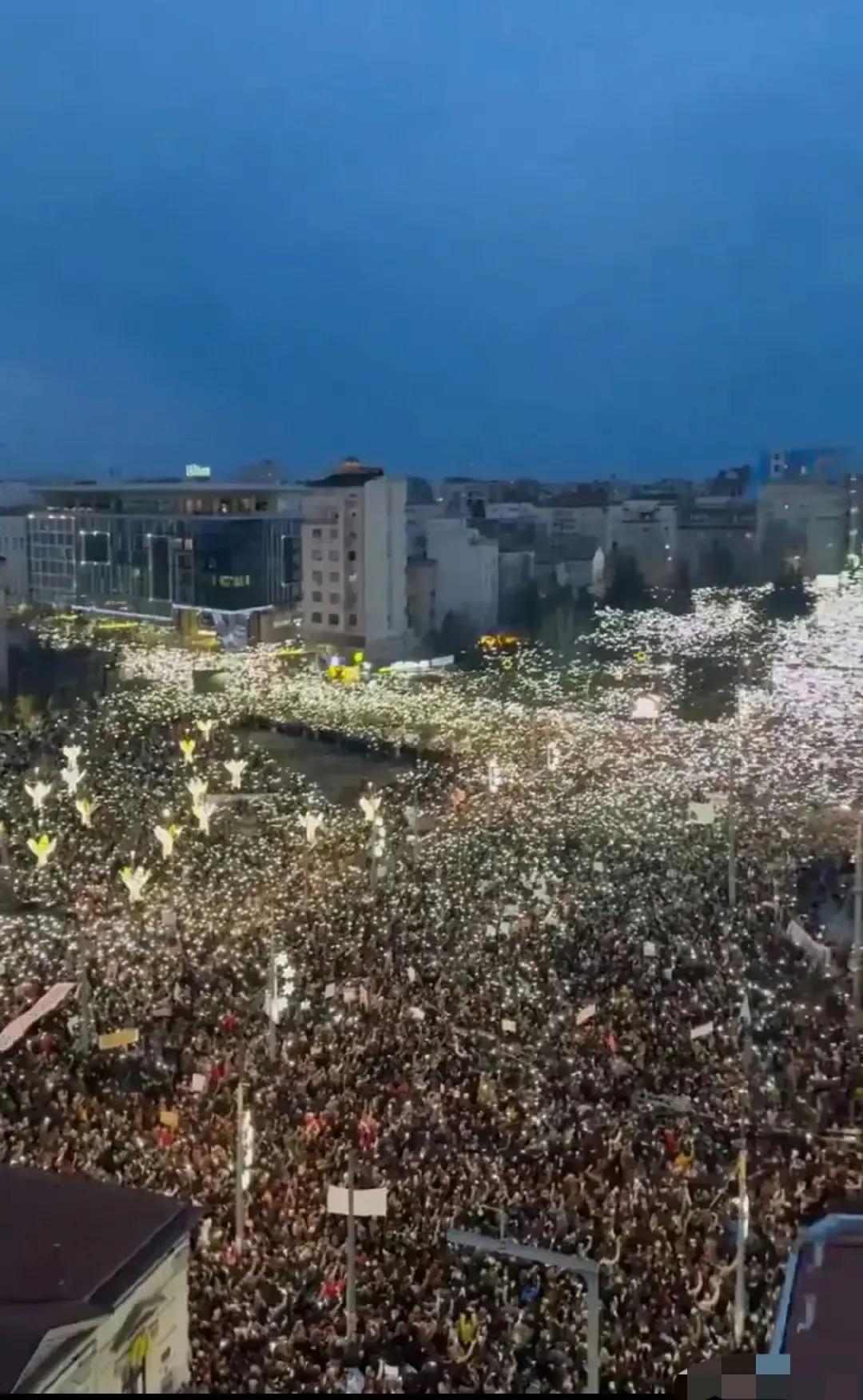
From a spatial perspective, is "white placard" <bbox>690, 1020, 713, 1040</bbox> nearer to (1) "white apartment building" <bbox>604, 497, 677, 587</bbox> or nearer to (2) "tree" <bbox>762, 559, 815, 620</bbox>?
(2) "tree" <bbox>762, 559, 815, 620</bbox>

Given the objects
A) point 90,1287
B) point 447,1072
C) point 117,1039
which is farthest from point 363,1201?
point 117,1039

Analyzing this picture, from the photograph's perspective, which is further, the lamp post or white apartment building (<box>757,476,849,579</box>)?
white apartment building (<box>757,476,849,579</box>)

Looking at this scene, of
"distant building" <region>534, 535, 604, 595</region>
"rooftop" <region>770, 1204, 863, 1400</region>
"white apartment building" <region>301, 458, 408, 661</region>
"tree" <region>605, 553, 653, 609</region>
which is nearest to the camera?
"rooftop" <region>770, 1204, 863, 1400</region>

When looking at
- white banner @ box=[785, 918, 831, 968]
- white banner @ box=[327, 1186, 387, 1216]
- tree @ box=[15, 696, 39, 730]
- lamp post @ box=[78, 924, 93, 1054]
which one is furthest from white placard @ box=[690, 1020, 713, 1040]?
tree @ box=[15, 696, 39, 730]

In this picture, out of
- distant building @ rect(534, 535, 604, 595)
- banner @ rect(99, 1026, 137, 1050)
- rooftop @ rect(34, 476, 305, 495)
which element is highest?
rooftop @ rect(34, 476, 305, 495)

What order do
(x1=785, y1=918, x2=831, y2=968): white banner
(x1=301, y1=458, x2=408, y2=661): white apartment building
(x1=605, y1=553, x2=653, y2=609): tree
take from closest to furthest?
(x1=785, y1=918, x2=831, y2=968): white banner → (x1=301, y1=458, x2=408, y2=661): white apartment building → (x1=605, y1=553, x2=653, y2=609): tree

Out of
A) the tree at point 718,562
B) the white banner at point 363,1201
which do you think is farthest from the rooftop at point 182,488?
the white banner at point 363,1201

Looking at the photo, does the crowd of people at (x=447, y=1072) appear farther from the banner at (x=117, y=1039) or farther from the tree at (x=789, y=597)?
the tree at (x=789, y=597)
